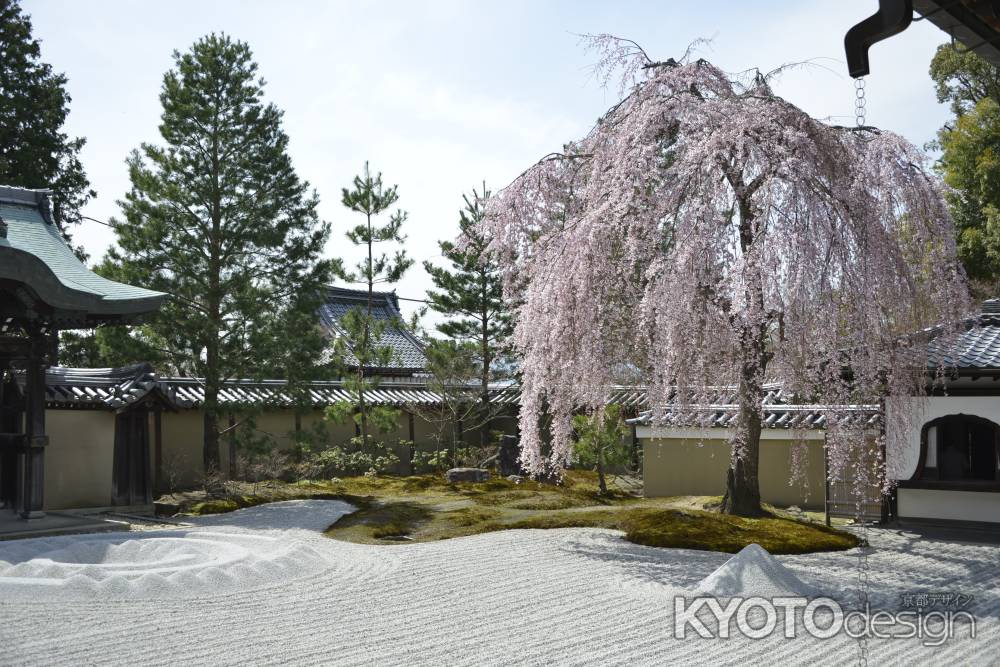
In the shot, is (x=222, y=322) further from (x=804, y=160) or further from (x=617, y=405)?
(x=804, y=160)

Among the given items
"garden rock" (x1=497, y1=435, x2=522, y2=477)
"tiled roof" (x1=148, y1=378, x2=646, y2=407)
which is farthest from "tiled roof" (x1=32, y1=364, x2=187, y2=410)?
"garden rock" (x1=497, y1=435, x2=522, y2=477)

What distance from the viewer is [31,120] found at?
760 inches

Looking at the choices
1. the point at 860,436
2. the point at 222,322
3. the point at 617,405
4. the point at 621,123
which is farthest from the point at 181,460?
the point at 860,436

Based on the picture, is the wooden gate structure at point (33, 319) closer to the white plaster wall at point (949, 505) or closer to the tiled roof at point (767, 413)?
the tiled roof at point (767, 413)

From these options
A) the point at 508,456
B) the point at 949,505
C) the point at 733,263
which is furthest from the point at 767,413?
the point at 508,456

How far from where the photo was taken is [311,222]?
16.3 meters

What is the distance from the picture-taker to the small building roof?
32.9 ft

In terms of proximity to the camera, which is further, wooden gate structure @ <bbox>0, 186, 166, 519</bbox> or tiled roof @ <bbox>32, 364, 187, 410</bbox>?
tiled roof @ <bbox>32, 364, 187, 410</bbox>

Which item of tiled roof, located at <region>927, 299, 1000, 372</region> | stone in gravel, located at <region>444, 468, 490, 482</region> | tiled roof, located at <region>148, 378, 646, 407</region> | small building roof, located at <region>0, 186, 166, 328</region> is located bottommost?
stone in gravel, located at <region>444, 468, 490, 482</region>

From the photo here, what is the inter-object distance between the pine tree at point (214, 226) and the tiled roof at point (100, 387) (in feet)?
4.32

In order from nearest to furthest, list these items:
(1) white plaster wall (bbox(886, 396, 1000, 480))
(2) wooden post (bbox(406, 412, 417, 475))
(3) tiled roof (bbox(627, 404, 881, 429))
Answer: (3) tiled roof (bbox(627, 404, 881, 429)) → (1) white plaster wall (bbox(886, 396, 1000, 480)) → (2) wooden post (bbox(406, 412, 417, 475))

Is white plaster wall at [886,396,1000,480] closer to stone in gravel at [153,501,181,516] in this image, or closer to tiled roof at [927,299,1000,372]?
tiled roof at [927,299,1000,372]

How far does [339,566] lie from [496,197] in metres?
5.11

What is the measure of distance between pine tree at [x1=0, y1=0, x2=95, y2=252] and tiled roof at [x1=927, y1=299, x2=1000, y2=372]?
684 inches
